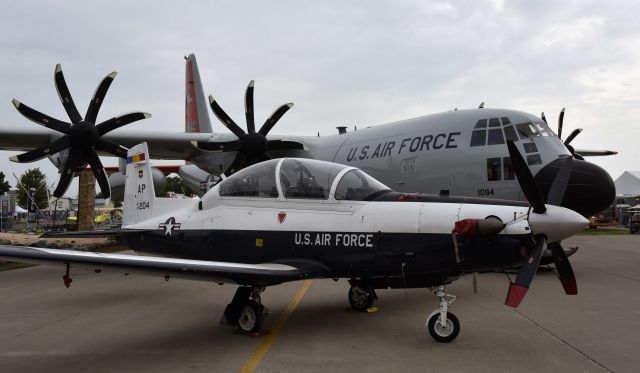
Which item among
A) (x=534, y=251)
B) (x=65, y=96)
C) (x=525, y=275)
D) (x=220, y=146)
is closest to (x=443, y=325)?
(x=525, y=275)

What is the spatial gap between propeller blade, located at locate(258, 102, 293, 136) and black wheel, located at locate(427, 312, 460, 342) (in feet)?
40.5

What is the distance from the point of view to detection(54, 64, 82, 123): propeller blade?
15.4 metres

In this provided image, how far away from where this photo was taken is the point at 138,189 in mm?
10086

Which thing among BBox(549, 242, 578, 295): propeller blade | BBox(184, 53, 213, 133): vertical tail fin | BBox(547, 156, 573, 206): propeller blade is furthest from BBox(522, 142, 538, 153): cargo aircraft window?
BBox(184, 53, 213, 133): vertical tail fin

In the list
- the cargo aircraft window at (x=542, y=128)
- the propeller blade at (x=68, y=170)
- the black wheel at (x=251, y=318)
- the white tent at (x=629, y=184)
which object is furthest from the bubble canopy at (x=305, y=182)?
the white tent at (x=629, y=184)

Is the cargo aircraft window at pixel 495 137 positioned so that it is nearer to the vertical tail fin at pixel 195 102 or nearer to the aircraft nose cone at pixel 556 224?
the aircraft nose cone at pixel 556 224

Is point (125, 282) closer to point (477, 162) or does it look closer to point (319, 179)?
point (319, 179)

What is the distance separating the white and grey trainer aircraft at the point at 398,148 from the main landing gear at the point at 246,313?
553 centimetres

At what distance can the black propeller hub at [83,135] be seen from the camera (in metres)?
15.7

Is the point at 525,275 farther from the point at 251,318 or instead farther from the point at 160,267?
the point at 160,267

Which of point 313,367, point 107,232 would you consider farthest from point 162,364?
point 107,232

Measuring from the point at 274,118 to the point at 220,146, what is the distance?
2.20m

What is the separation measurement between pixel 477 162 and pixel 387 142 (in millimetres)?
3034

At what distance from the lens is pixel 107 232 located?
9.29 m
